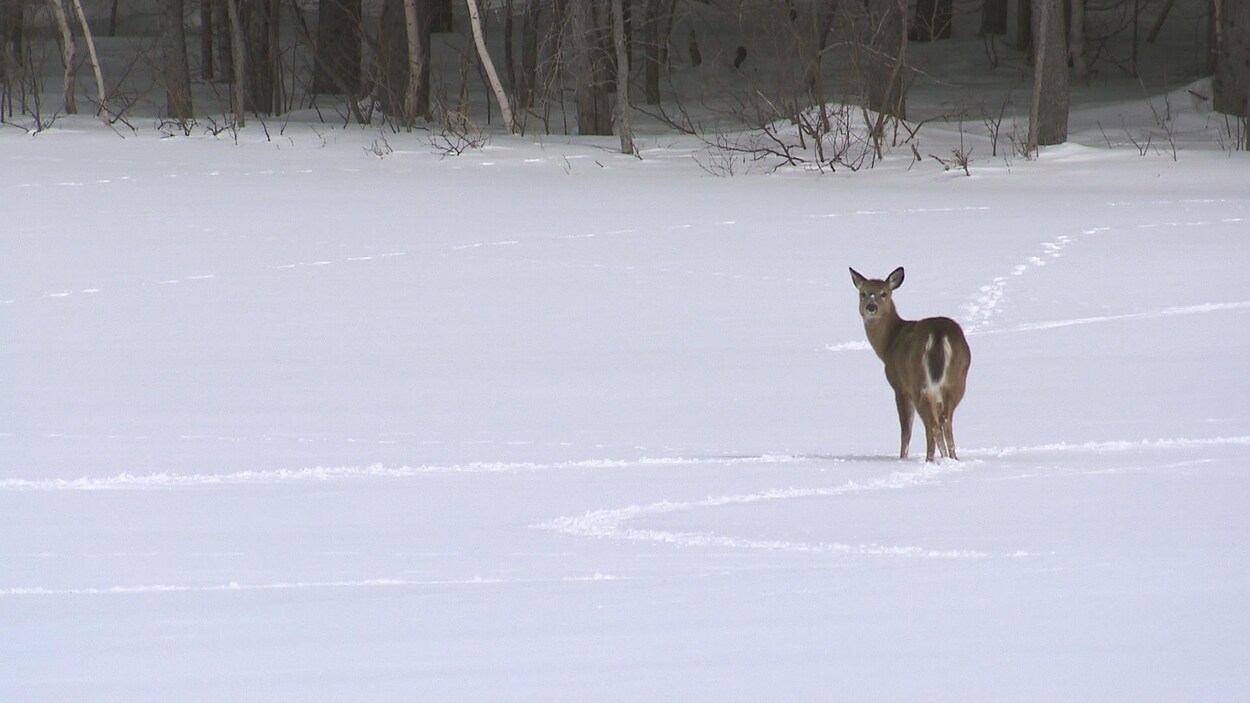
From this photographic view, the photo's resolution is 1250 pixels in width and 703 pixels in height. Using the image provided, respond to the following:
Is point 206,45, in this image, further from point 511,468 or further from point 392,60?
point 511,468

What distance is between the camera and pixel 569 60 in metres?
24.2

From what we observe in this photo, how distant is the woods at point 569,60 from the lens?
2181 centimetres

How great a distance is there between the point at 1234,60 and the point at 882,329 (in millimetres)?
19669

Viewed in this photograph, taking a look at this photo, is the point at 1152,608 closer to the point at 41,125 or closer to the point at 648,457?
the point at 648,457

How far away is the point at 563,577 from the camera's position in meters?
5.02

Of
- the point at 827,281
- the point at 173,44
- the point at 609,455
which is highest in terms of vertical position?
A: the point at 173,44

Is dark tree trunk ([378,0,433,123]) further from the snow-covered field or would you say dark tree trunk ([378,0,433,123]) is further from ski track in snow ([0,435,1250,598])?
ski track in snow ([0,435,1250,598])

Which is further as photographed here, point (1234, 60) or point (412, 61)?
point (1234, 60)

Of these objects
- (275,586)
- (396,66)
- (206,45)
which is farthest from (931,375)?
(206,45)

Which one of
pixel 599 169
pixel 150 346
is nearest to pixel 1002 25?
pixel 599 169

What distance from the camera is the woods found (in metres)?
21.8

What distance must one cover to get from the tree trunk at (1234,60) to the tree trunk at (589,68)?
363 inches

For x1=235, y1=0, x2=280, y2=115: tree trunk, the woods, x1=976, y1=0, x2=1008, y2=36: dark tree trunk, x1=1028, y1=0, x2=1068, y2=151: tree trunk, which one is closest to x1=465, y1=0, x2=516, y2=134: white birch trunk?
the woods

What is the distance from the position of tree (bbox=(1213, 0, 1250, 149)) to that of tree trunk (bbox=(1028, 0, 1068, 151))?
385 centimetres
